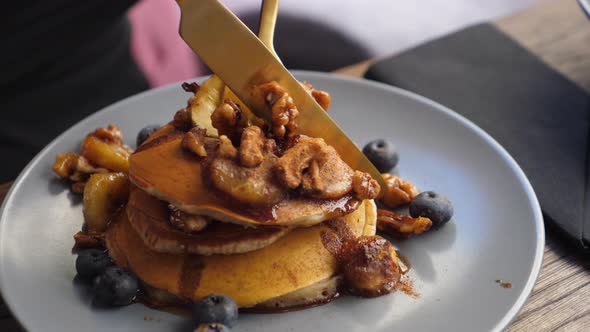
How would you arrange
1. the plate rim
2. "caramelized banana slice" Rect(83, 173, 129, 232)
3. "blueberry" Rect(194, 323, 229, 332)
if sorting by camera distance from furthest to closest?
the plate rim → "caramelized banana slice" Rect(83, 173, 129, 232) → "blueberry" Rect(194, 323, 229, 332)

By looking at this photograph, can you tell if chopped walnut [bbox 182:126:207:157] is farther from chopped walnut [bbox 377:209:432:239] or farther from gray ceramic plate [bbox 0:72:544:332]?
chopped walnut [bbox 377:209:432:239]

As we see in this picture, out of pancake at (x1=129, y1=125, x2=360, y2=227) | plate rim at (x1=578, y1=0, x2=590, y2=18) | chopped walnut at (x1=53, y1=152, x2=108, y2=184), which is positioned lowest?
chopped walnut at (x1=53, y1=152, x2=108, y2=184)

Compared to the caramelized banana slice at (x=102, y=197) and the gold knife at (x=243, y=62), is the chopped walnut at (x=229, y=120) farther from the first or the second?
the caramelized banana slice at (x=102, y=197)

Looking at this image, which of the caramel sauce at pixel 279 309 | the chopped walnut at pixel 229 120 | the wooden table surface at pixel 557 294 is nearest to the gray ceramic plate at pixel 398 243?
the caramel sauce at pixel 279 309

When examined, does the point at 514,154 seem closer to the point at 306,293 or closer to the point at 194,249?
the point at 306,293

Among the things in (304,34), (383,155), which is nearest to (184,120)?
(383,155)

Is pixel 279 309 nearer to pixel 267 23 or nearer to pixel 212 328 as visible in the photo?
pixel 212 328

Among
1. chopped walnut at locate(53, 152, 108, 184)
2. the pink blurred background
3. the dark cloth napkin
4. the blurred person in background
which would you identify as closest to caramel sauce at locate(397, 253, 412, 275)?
the dark cloth napkin
